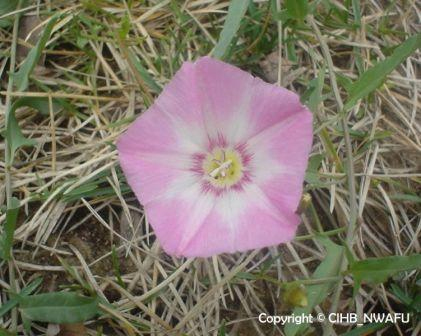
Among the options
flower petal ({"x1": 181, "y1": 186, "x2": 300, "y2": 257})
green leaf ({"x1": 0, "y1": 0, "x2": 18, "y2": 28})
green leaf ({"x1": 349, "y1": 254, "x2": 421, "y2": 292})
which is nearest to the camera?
flower petal ({"x1": 181, "y1": 186, "x2": 300, "y2": 257})

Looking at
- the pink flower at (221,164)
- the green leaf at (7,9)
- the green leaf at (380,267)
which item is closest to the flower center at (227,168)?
the pink flower at (221,164)

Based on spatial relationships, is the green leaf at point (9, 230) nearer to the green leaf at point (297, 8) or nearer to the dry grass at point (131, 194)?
the dry grass at point (131, 194)

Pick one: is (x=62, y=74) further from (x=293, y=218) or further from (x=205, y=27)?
(x=293, y=218)

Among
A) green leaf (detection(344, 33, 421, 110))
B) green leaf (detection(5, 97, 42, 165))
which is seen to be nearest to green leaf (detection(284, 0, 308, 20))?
green leaf (detection(344, 33, 421, 110))

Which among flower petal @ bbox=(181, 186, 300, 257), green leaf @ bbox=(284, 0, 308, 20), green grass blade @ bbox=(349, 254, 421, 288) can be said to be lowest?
green grass blade @ bbox=(349, 254, 421, 288)

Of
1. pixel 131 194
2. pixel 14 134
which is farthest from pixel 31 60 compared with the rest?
pixel 131 194

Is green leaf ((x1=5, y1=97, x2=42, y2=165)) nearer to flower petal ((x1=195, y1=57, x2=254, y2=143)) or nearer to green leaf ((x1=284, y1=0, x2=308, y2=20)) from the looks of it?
flower petal ((x1=195, y1=57, x2=254, y2=143))
